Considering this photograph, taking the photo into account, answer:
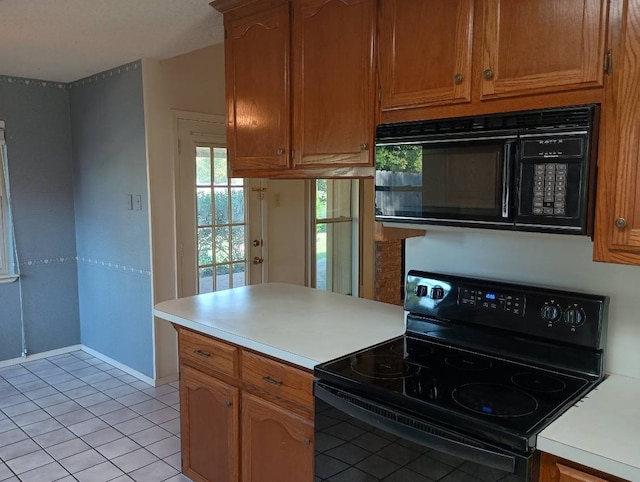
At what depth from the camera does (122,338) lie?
3992 mm

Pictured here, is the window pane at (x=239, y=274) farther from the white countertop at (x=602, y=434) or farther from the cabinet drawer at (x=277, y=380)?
the white countertop at (x=602, y=434)

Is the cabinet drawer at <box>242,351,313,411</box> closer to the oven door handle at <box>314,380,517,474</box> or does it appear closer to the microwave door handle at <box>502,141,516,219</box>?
the oven door handle at <box>314,380,517,474</box>

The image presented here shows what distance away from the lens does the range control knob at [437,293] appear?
188 cm

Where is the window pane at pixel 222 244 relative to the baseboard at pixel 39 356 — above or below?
above

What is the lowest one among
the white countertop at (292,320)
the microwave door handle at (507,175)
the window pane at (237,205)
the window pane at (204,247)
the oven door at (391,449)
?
the oven door at (391,449)

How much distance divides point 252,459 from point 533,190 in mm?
1430

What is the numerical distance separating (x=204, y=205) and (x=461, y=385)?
2818 mm

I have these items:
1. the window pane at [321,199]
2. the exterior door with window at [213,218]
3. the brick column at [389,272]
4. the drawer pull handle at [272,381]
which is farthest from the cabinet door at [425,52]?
the brick column at [389,272]

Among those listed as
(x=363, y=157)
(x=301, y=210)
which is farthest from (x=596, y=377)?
(x=301, y=210)

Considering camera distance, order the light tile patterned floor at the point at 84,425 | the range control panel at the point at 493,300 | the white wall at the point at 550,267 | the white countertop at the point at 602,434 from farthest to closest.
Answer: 1. the light tile patterned floor at the point at 84,425
2. the range control panel at the point at 493,300
3. the white wall at the point at 550,267
4. the white countertop at the point at 602,434

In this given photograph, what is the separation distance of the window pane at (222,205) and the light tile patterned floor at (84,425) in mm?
1282

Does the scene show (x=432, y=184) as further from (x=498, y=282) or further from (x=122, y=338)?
(x=122, y=338)

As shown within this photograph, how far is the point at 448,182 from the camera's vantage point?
1.62 m

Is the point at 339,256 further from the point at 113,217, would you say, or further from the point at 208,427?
the point at 208,427
